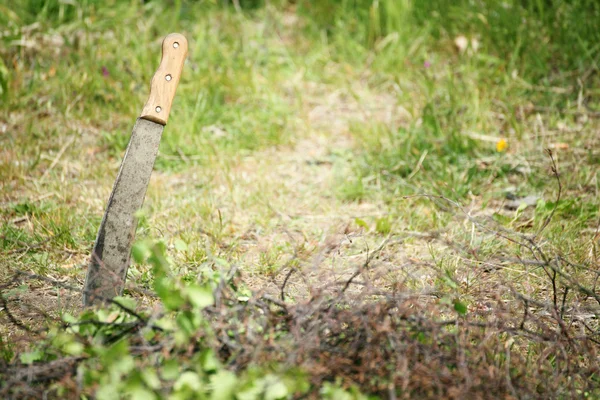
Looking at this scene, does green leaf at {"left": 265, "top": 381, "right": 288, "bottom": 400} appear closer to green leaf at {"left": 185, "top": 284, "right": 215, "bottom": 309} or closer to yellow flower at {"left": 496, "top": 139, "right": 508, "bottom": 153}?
green leaf at {"left": 185, "top": 284, "right": 215, "bottom": 309}

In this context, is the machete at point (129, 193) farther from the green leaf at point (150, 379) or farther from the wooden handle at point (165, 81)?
the green leaf at point (150, 379)

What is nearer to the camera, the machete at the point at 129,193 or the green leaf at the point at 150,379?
the green leaf at the point at 150,379

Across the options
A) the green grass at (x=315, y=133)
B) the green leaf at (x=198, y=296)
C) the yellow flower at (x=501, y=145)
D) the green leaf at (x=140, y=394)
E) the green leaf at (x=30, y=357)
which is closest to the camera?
the green leaf at (x=140, y=394)

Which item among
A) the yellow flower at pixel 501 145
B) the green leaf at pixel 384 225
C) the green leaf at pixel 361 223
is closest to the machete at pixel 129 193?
the green leaf at pixel 361 223

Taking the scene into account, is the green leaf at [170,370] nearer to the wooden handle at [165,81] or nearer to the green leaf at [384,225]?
the wooden handle at [165,81]

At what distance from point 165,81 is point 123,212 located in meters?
0.48

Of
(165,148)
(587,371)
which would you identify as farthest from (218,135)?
(587,371)

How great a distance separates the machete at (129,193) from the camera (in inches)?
88.4

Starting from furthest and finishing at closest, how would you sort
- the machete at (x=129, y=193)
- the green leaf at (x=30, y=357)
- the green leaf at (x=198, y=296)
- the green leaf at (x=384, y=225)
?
the green leaf at (x=384, y=225) → the machete at (x=129, y=193) → the green leaf at (x=30, y=357) → the green leaf at (x=198, y=296)

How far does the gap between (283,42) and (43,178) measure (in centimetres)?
221

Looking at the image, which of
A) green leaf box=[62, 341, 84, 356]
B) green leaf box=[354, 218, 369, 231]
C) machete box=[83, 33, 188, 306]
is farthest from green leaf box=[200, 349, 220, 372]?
green leaf box=[354, 218, 369, 231]

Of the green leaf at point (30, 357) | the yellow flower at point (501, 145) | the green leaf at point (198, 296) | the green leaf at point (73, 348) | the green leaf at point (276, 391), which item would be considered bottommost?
the green leaf at point (30, 357)

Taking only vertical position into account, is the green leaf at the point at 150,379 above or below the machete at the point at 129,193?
below

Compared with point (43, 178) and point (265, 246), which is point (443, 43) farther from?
point (43, 178)
